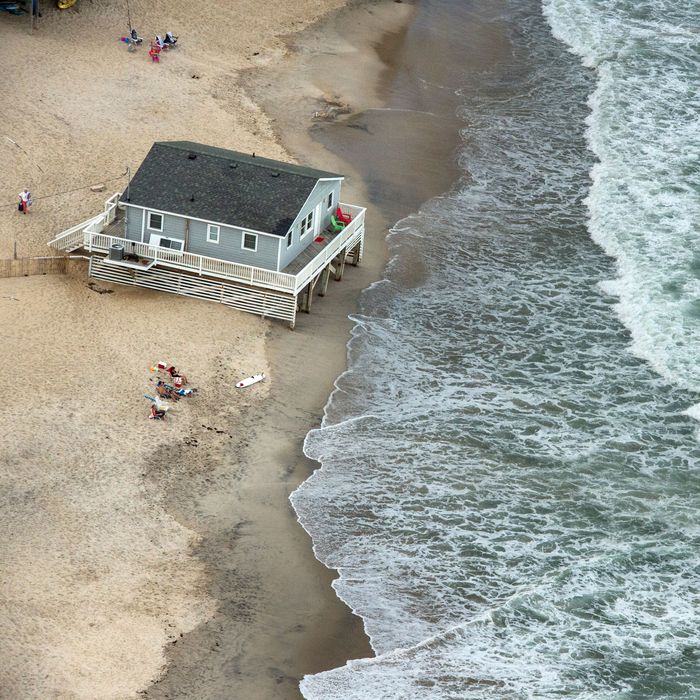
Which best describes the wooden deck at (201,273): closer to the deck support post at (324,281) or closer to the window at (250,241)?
the deck support post at (324,281)

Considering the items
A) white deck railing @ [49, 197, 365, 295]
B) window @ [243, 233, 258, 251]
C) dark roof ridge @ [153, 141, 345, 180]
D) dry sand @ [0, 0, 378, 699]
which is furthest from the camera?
dark roof ridge @ [153, 141, 345, 180]

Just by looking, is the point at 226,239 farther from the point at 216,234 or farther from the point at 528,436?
the point at 528,436

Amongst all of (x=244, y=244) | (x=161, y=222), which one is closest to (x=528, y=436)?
(x=244, y=244)

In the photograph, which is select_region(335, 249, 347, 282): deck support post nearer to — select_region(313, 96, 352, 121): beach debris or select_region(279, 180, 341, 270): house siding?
select_region(279, 180, 341, 270): house siding

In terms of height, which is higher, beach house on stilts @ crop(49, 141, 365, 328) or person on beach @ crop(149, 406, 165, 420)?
beach house on stilts @ crop(49, 141, 365, 328)

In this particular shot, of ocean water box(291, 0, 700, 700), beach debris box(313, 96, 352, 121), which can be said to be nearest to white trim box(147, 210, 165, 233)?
ocean water box(291, 0, 700, 700)

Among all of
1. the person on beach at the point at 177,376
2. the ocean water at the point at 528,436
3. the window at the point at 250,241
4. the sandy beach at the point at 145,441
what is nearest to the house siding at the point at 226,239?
the window at the point at 250,241

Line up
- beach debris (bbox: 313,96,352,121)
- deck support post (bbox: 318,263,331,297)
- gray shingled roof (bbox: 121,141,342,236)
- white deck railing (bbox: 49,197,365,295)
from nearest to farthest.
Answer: white deck railing (bbox: 49,197,365,295) < gray shingled roof (bbox: 121,141,342,236) < deck support post (bbox: 318,263,331,297) < beach debris (bbox: 313,96,352,121)
